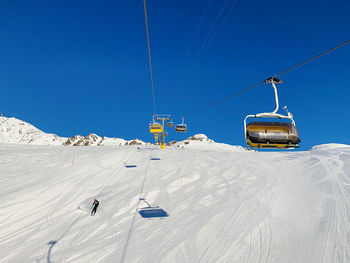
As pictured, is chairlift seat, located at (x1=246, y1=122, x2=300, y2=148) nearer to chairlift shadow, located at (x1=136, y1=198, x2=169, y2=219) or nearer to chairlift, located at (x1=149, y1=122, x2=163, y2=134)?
chairlift shadow, located at (x1=136, y1=198, x2=169, y2=219)

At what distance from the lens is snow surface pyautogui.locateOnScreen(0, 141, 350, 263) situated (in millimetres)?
7574

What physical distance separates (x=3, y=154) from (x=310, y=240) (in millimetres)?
27935

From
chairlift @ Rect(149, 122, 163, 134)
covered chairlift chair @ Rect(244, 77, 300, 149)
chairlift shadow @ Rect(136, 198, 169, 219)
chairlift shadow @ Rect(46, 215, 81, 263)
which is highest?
chairlift @ Rect(149, 122, 163, 134)

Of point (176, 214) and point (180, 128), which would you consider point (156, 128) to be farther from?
point (176, 214)

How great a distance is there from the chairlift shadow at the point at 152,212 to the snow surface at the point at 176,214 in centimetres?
32

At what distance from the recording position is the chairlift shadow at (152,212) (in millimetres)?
10594

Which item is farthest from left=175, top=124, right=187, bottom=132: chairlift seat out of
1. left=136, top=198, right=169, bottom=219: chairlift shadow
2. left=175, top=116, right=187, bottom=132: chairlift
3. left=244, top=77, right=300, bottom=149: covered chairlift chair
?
left=244, top=77, right=300, bottom=149: covered chairlift chair

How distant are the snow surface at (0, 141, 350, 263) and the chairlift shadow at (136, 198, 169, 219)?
32cm

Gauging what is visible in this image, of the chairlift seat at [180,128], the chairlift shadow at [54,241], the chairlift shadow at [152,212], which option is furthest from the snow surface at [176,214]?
the chairlift seat at [180,128]

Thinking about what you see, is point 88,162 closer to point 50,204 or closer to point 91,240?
point 50,204

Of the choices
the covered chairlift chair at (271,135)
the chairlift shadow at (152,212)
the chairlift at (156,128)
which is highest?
the chairlift at (156,128)

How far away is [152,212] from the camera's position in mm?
10969

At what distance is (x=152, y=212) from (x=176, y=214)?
4.43 feet

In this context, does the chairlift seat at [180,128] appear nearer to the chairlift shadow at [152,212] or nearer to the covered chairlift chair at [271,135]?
the chairlift shadow at [152,212]
